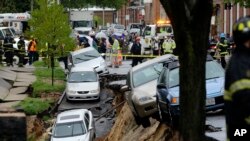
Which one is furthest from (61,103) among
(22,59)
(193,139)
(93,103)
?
(193,139)

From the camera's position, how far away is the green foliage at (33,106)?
86.4 feet

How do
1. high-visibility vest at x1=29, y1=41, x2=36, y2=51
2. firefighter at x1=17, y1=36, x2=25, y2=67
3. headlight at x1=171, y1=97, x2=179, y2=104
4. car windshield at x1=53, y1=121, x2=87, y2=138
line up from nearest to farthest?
headlight at x1=171, y1=97, x2=179, y2=104 < car windshield at x1=53, y1=121, x2=87, y2=138 < high-visibility vest at x1=29, y1=41, x2=36, y2=51 < firefighter at x1=17, y1=36, x2=25, y2=67

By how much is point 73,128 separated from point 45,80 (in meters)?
11.5

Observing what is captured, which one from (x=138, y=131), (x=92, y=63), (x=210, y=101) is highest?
(x=210, y=101)

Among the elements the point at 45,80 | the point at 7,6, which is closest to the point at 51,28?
the point at 45,80

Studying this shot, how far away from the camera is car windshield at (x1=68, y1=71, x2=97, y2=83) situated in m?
29.7

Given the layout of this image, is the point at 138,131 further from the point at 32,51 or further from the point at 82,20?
the point at 82,20

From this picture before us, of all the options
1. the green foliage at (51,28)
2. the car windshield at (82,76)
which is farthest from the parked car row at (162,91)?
the green foliage at (51,28)

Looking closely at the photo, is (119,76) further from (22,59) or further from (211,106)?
(211,106)

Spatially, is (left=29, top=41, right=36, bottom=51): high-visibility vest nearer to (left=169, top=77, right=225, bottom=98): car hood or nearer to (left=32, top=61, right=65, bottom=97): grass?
(left=32, top=61, right=65, bottom=97): grass

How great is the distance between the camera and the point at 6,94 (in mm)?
29391

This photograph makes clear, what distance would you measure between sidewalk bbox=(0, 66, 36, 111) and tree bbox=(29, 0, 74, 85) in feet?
6.17

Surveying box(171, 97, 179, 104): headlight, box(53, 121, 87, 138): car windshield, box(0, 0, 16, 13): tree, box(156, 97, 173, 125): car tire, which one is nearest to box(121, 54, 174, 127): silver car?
box(156, 97, 173, 125): car tire

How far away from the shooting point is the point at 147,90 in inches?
554
